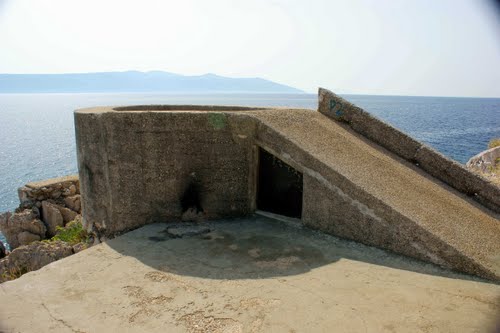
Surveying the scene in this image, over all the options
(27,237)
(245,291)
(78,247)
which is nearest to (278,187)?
(245,291)

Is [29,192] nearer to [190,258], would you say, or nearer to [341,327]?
[190,258]

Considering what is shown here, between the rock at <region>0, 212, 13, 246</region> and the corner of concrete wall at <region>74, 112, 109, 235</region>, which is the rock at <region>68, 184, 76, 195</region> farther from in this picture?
the corner of concrete wall at <region>74, 112, 109, 235</region>

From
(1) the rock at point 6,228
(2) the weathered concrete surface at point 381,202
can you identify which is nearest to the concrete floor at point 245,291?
(2) the weathered concrete surface at point 381,202

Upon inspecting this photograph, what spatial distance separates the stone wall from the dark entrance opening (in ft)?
24.1

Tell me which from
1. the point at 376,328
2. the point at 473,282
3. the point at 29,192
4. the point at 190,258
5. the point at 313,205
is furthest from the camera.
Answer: the point at 29,192

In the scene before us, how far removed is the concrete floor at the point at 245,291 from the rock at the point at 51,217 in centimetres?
722

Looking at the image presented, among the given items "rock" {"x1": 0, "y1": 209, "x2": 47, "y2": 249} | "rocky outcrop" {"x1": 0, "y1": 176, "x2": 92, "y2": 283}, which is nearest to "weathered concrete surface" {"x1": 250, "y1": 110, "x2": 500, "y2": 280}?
"rocky outcrop" {"x1": 0, "y1": 176, "x2": 92, "y2": 283}

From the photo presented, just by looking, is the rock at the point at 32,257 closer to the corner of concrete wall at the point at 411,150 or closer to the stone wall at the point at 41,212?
the stone wall at the point at 41,212

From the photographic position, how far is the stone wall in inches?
440

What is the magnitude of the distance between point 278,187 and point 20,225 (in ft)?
29.0

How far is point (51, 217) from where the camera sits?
11.3 meters

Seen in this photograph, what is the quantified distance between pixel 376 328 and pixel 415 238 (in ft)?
5.20

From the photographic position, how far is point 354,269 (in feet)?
13.7

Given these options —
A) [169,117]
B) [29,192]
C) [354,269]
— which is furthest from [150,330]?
[29,192]
